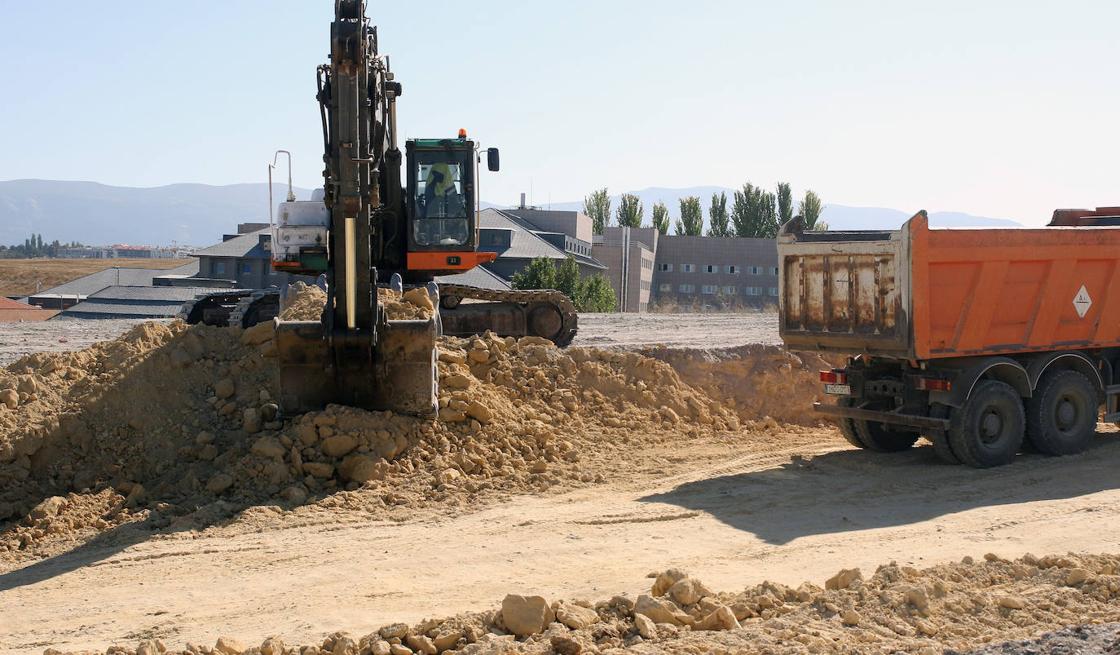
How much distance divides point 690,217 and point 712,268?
1339 centimetres

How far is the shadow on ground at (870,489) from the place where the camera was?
31.9ft

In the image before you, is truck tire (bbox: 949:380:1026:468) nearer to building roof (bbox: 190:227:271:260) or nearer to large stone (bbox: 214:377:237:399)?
large stone (bbox: 214:377:237:399)

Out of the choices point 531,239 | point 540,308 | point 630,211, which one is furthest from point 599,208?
point 540,308

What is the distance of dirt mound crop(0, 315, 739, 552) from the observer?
10.4 metres

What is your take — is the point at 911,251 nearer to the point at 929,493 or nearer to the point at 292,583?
the point at 929,493

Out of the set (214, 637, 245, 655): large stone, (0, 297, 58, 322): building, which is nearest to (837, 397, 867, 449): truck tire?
(214, 637, 245, 655): large stone

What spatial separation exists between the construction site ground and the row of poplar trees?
80.5m

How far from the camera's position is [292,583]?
7840mm

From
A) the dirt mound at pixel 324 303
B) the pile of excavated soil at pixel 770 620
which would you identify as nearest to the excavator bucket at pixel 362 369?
the dirt mound at pixel 324 303

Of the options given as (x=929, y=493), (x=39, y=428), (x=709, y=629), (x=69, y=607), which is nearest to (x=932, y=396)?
(x=929, y=493)

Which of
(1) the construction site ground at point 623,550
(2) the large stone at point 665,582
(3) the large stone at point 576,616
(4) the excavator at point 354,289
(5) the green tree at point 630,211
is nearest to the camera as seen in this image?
(3) the large stone at point 576,616

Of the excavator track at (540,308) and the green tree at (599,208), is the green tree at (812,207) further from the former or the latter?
the excavator track at (540,308)

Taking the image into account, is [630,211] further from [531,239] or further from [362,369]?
[362,369]

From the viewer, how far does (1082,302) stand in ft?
39.2
